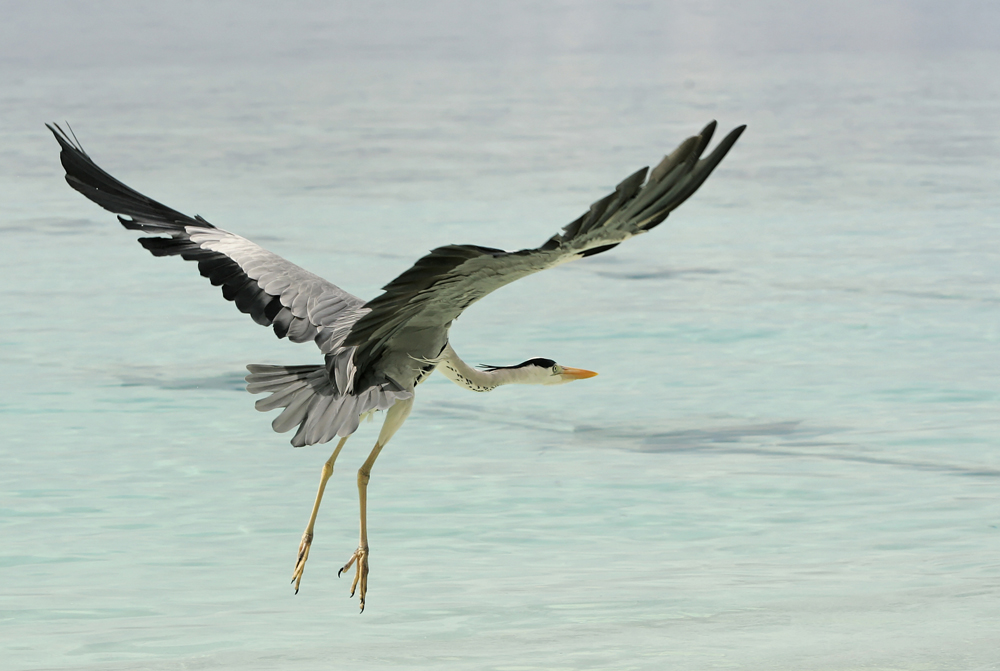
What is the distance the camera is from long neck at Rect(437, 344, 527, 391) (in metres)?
6.53

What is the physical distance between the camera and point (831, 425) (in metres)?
9.35

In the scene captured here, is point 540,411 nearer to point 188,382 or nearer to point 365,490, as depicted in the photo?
point 188,382

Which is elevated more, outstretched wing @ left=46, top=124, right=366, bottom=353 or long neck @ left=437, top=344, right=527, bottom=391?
outstretched wing @ left=46, top=124, right=366, bottom=353

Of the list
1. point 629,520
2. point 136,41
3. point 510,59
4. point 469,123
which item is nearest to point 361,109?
point 469,123

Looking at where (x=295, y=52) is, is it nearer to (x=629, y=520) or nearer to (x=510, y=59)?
(x=510, y=59)

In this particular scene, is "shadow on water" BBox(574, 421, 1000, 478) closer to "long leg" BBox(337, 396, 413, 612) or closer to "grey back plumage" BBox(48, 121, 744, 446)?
"long leg" BBox(337, 396, 413, 612)

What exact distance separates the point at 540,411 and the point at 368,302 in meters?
4.43

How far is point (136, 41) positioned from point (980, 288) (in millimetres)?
21701

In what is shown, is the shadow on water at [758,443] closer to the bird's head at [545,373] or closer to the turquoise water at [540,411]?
the turquoise water at [540,411]

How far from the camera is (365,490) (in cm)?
662

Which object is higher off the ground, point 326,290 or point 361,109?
point 361,109

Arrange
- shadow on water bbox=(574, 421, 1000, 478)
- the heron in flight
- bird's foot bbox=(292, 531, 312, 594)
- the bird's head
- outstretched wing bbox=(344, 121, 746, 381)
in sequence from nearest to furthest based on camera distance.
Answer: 1. outstretched wing bbox=(344, 121, 746, 381)
2. the heron in flight
3. bird's foot bbox=(292, 531, 312, 594)
4. the bird's head
5. shadow on water bbox=(574, 421, 1000, 478)

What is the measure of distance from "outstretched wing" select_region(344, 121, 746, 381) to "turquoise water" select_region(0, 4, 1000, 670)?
1349mm

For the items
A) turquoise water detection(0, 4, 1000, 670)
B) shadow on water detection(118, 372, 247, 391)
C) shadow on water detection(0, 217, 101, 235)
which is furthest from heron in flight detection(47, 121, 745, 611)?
shadow on water detection(0, 217, 101, 235)
